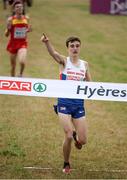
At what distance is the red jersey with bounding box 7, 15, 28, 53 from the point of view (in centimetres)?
1504

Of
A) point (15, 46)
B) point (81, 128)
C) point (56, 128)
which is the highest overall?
point (81, 128)

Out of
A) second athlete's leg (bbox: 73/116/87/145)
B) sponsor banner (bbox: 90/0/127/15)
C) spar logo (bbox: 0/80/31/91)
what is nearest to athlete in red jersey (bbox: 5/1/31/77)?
spar logo (bbox: 0/80/31/91)

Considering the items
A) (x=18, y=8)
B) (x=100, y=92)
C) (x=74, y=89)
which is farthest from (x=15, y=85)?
(x=18, y=8)

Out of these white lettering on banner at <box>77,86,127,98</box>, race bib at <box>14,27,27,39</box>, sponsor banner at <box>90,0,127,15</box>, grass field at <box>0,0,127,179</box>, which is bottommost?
sponsor banner at <box>90,0,127,15</box>

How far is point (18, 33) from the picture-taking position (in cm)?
1514

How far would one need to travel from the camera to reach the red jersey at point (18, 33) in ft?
49.3

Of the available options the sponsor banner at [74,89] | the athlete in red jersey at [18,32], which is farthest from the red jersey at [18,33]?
the sponsor banner at [74,89]

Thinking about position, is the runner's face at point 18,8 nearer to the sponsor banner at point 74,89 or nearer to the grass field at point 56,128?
the grass field at point 56,128

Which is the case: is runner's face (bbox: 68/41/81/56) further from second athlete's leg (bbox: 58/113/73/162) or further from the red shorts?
the red shorts

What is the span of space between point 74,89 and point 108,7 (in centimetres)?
2463

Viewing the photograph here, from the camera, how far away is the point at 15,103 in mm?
13758

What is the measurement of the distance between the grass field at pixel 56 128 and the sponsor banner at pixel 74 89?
1.32 m

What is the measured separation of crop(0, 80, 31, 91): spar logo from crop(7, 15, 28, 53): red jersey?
6597mm

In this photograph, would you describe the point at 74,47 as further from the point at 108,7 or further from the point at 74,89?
the point at 108,7
